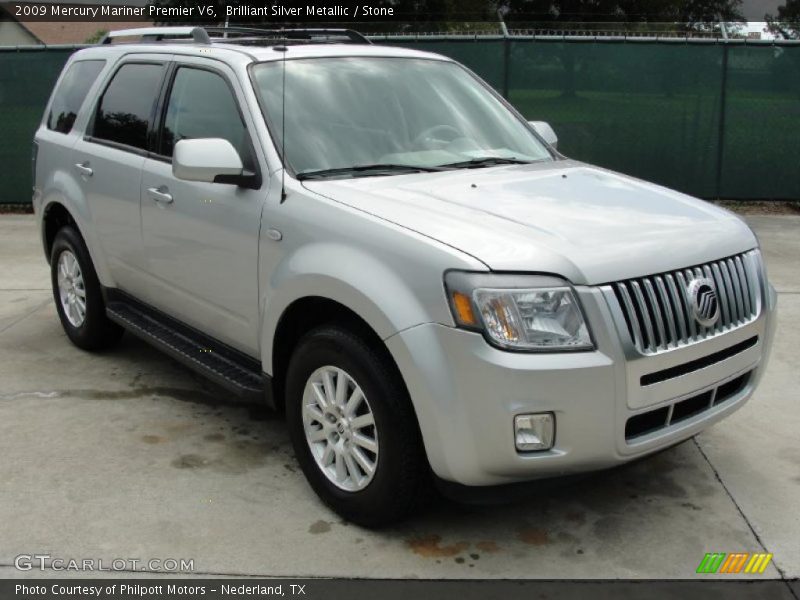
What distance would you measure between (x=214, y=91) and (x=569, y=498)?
2536mm

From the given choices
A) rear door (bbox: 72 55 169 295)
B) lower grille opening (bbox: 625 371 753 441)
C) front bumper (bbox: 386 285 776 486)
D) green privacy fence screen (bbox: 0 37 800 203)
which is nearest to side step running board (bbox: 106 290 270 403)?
rear door (bbox: 72 55 169 295)

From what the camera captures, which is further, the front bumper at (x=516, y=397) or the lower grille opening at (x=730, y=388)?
the lower grille opening at (x=730, y=388)

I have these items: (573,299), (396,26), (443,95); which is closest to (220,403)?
(443,95)

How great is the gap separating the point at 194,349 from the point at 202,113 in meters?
1.17

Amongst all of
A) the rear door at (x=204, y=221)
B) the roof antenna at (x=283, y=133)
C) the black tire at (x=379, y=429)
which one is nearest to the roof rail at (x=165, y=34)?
the rear door at (x=204, y=221)

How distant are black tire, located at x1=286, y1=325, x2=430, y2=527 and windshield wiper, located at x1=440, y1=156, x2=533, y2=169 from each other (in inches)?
46.4

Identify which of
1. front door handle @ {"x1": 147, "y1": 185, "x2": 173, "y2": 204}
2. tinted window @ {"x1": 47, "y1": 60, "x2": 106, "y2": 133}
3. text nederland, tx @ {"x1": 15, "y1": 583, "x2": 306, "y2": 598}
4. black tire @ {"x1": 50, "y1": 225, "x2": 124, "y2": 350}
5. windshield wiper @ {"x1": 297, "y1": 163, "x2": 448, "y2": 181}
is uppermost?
tinted window @ {"x1": 47, "y1": 60, "x2": 106, "y2": 133}

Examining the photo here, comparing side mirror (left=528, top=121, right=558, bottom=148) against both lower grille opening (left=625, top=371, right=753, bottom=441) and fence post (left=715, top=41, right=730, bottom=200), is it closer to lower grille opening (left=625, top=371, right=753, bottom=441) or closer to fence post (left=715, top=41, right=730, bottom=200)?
lower grille opening (left=625, top=371, right=753, bottom=441)

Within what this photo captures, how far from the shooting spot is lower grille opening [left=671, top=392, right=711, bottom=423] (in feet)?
11.6

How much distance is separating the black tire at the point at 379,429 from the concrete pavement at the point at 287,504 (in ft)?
0.46

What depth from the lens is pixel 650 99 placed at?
11281 mm

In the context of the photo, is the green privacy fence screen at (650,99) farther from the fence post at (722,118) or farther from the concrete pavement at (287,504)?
the concrete pavement at (287,504)

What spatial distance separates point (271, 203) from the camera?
399 centimetres

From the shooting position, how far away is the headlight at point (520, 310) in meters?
3.14
